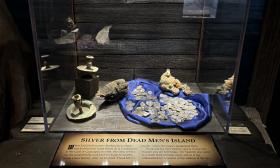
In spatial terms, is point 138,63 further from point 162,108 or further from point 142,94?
point 162,108

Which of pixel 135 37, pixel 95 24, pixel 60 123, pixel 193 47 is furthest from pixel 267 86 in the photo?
pixel 60 123

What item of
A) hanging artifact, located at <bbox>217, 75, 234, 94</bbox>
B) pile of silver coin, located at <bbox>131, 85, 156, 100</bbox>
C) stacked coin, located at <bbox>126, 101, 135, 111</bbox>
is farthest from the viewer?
pile of silver coin, located at <bbox>131, 85, 156, 100</bbox>

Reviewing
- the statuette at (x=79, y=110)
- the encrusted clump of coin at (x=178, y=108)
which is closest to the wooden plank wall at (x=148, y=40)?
the encrusted clump of coin at (x=178, y=108)

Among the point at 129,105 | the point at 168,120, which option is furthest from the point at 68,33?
the point at 168,120

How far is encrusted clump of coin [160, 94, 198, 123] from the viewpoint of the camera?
1364mm

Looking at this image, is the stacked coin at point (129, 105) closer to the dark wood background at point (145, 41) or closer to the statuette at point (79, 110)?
the statuette at point (79, 110)

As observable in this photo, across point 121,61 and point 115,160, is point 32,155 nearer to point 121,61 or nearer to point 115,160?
point 115,160

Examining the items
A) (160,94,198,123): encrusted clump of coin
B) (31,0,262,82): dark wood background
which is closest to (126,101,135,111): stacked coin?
(160,94,198,123): encrusted clump of coin

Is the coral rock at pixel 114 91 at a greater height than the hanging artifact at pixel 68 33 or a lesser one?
lesser

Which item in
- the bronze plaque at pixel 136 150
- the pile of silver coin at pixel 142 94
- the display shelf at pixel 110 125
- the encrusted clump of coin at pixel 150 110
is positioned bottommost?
the bronze plaque at pixel 136 150

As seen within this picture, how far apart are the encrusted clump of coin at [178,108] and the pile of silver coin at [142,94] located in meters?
0.06

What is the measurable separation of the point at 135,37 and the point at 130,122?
566mm

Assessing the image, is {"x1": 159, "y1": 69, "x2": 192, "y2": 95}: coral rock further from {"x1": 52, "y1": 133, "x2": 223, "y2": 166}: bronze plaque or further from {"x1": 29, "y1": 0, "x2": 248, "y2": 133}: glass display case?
{"x1": 52, "y1": 133, "x2": 223, "y2": 166}: bronze plaque

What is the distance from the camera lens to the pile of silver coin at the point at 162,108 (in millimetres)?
1372
